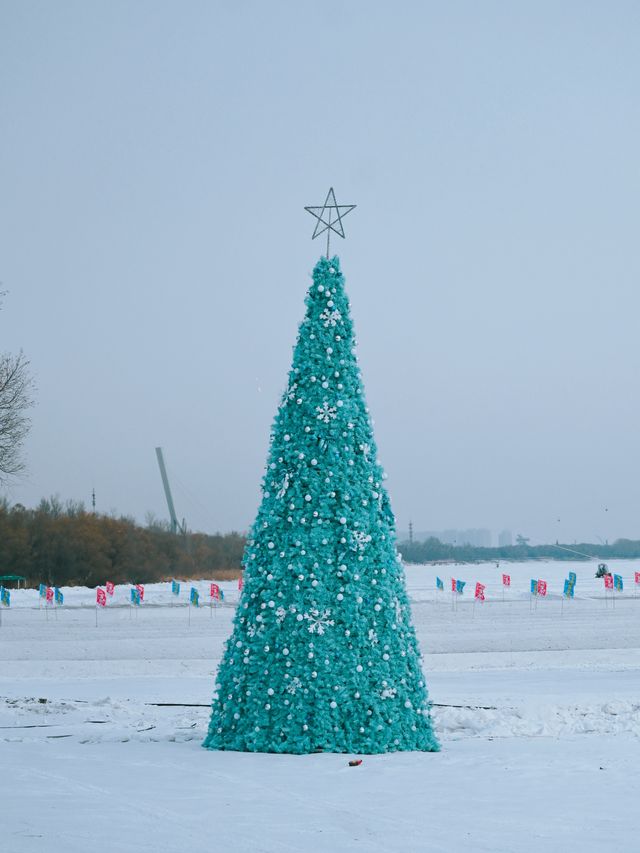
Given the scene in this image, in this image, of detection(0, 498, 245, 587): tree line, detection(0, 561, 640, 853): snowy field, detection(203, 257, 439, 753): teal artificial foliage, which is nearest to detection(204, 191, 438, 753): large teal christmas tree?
detection(203, 257, 439, 753): teal artificial foliage

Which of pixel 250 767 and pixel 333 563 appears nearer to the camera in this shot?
pixel 250 767

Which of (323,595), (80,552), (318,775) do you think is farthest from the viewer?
(80,552)

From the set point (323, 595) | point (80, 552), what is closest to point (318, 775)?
point (323, 595)

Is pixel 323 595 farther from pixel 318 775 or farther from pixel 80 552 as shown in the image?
pixel 80 552

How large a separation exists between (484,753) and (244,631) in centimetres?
259

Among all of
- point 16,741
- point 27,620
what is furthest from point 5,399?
point 16,741

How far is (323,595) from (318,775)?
5.75 feet

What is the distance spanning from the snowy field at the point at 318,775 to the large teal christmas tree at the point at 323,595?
1.34 ft

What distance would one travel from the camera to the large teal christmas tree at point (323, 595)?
9.34m

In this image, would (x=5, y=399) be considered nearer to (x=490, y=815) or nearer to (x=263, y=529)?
(x=263, y=529)

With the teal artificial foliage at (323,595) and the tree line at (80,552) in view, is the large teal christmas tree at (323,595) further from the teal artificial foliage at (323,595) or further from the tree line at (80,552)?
the tree line at (80,552)

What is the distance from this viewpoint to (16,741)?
10344mm

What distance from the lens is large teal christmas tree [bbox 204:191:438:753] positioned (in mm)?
9336

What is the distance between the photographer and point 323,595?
373 inches
